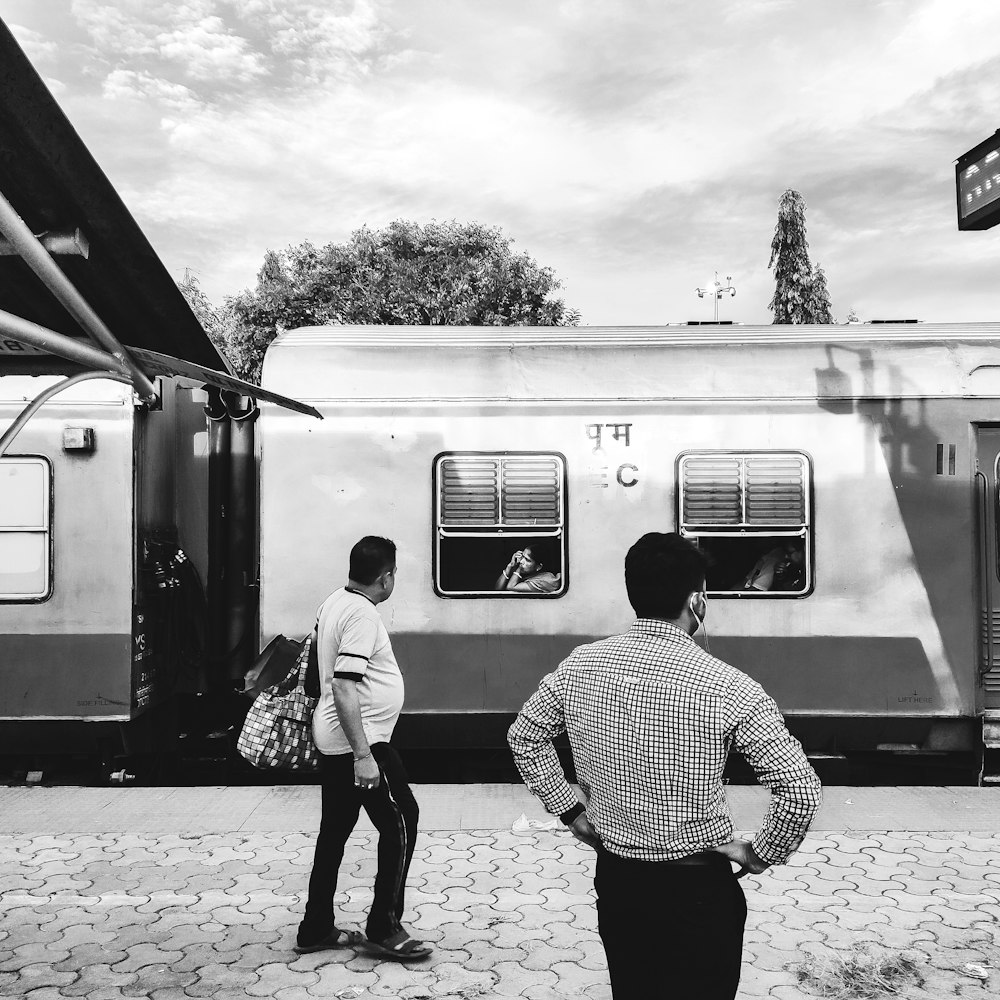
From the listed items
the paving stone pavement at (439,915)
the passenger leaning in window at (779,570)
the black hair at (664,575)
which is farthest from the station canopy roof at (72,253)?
the passenger leaning in window at (779,570)

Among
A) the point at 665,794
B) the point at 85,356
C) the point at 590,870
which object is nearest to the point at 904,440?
the point at 590,870

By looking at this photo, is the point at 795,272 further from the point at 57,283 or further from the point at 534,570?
the point at 57,283

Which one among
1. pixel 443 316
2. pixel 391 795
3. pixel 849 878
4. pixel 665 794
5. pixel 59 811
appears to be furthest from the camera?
pixel 443 316

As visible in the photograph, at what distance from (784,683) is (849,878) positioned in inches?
70.2

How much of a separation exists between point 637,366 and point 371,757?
3825mm

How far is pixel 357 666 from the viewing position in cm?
387

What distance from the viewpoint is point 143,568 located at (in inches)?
270

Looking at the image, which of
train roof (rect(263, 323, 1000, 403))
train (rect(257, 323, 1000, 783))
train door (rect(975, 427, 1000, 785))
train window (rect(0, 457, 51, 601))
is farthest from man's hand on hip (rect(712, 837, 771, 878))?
train window (rect(0, 457, 51, 601))

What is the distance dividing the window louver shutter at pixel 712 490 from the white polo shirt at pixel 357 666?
10.5 ft

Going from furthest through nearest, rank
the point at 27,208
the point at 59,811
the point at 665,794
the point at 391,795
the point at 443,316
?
the point at 443,316 → the point at 59,811 → the point at 391,795 → the point at 27,208 → the point at 665,794

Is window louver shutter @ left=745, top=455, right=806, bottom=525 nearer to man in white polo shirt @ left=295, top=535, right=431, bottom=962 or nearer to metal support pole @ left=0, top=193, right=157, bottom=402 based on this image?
man in white polo shirt @ left=295, top=535, right=431, bottom=962

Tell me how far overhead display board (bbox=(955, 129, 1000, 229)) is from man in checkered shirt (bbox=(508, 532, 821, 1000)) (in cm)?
417

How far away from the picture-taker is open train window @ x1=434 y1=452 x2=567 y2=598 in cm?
672

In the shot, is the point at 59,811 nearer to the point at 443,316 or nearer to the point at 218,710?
the point at 218,710
